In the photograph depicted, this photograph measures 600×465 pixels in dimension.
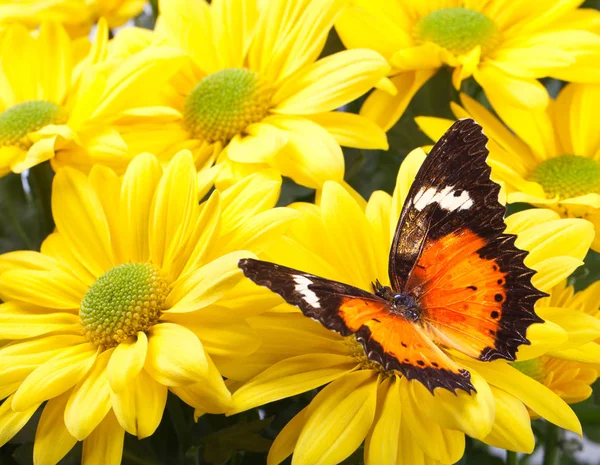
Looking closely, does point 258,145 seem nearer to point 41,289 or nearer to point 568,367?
point 41,289

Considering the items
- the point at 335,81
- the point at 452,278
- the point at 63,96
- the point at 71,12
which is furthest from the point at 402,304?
the point at 71,12

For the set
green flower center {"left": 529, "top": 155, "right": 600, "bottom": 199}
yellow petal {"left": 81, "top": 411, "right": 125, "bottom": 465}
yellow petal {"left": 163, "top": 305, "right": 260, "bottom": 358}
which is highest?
yellow petal {"left": 163, "top": 305, "right": 260, "bottom": 358}

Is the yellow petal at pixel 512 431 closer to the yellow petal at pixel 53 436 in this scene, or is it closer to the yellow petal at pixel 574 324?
the yellow petal at pixel 574 324

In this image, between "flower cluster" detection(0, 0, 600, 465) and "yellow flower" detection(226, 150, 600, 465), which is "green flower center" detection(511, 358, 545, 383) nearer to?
"flower cluster" detection(0, 0, 600, 465)

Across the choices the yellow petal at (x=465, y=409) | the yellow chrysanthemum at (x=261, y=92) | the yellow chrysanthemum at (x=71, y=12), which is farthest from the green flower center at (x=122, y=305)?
the yellow chrysanthemum at (x=71, y=12)

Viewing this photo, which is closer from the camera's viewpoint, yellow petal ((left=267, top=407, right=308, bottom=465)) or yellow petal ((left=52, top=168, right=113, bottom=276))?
yellow petal ((left=267, top=407, right=308, bottom=465))

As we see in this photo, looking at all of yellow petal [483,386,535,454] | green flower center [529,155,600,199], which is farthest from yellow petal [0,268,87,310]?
green flower center [529,155,600,199]

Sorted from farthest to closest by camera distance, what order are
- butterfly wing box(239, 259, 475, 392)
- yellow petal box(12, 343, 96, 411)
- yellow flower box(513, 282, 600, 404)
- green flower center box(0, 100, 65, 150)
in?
1. green flower center box(0, 100, 65, 150)
2. yellow flower box(513, 282, 600, 404)
3. yellow petal box(12, 343, 96, 411)
4. butterfly wing box(239, 259, 475, 392)

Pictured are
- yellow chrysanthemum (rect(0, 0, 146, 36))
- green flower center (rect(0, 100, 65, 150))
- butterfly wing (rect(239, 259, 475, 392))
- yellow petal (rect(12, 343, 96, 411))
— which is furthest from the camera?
yellow chrysanthemum (rect(0, 0, 146, 36))
